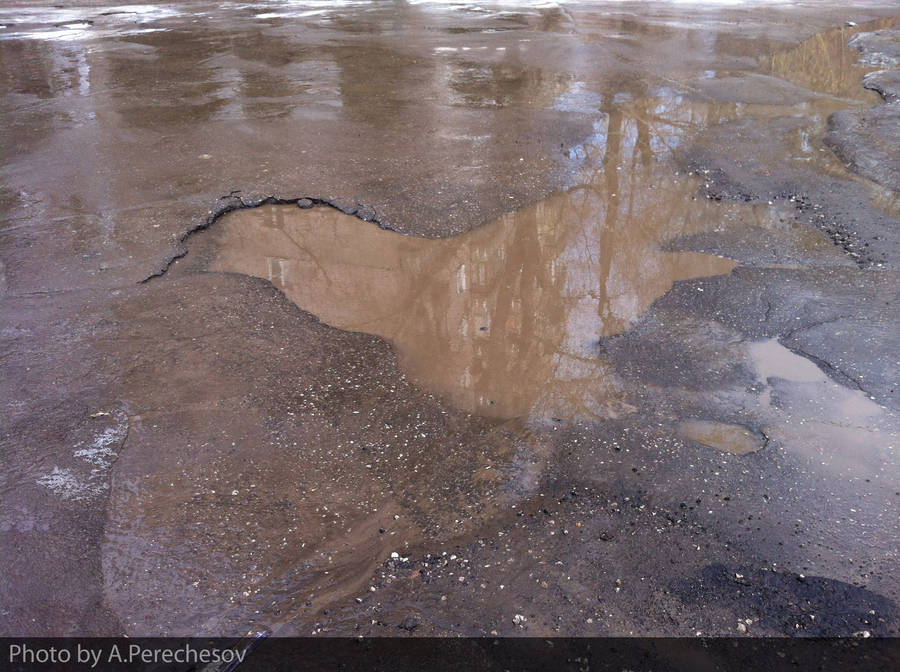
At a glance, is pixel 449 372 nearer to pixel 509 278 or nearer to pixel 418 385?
pixel 418 385

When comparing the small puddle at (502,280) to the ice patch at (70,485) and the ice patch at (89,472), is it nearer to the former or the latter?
the ice patch at (89,472)

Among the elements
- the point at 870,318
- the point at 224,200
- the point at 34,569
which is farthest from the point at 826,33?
the point at 34,569

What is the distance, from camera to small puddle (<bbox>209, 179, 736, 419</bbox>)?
14.7 feet

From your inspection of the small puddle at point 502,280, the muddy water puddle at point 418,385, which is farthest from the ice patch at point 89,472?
the small puddle at point 502,280

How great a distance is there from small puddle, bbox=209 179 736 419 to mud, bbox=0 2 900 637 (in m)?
0.03

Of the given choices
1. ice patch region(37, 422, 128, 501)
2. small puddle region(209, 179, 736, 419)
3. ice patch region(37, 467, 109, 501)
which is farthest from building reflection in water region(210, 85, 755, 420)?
ice patch region(37, 467, 109, 501)

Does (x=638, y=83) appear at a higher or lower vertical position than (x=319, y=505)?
higher

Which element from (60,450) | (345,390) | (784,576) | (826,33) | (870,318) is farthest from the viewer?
(826,33)

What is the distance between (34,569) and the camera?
319cm

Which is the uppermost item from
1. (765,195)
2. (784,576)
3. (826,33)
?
(826,33)

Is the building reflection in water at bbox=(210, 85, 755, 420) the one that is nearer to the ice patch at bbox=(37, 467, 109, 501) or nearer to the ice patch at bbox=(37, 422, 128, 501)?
the ice patch at bbox=(37, 422, 128, 501)

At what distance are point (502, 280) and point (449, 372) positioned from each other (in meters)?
1.23

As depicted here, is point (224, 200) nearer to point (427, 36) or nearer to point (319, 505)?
point (319, 505)

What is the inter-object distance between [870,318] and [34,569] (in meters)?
5.06
